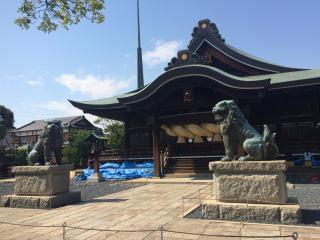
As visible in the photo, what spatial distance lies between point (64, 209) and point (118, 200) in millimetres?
1977

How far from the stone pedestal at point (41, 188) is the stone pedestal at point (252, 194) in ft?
16.1

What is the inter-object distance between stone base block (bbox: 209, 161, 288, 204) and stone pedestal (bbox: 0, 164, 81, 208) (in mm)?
5132

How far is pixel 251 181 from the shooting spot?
24.4ft

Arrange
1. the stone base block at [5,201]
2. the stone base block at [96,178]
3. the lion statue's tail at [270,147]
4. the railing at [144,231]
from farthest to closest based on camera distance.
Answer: the stone base block at [96,178], the stone base block at [5,201], the lion statue's tail at [270,147], the railing at [144,231]

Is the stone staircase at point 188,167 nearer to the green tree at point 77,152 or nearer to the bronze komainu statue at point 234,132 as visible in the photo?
the bronze komainu statue at point 234,132

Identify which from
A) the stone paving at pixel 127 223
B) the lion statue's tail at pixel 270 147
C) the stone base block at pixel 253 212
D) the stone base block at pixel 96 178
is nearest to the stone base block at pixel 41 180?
the stone paving at pixel 127 223

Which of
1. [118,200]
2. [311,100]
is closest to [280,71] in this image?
[311,100]

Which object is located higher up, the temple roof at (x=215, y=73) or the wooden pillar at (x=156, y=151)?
the temple roof at (x=215, y=73)

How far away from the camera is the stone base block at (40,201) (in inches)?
387

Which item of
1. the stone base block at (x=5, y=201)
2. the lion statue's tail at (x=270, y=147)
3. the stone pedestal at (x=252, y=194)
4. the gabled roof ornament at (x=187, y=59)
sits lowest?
the stone base block at (x=5, y=201)

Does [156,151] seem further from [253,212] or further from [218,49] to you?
[253,212]

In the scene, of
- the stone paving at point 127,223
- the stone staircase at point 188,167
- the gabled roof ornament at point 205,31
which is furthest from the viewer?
the gabled roof ornament at point 205,31

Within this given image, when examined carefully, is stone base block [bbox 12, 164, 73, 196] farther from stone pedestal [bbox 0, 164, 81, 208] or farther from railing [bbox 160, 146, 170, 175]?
railing [bbox 160, 146, 170, 175]

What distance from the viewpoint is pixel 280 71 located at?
19.7 m
